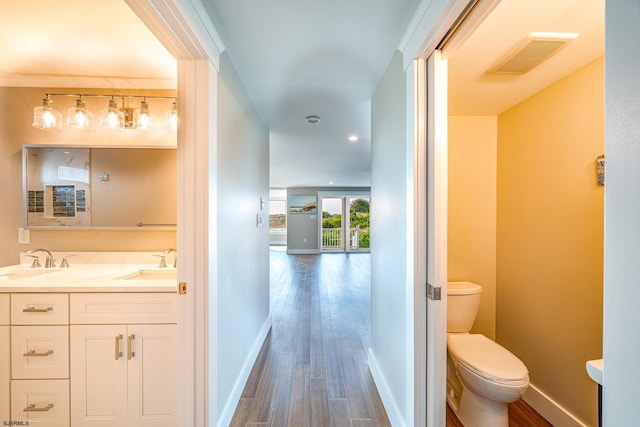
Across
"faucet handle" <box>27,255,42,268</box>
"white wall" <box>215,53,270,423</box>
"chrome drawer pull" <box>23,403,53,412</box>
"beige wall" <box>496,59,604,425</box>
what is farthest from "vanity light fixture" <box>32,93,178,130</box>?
"beige wall" <box>496,59,604,425</box>

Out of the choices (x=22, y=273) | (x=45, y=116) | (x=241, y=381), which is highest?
(x=45, y=116)

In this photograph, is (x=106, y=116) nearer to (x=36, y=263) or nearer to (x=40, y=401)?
(x=36, y=263)

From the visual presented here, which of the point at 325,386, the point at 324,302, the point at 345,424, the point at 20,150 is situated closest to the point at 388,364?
the point at 345,424

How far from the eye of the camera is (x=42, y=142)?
189 cm

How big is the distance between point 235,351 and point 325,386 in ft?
2.46

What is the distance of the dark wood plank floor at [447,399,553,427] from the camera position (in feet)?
5.39

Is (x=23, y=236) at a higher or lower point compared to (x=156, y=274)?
higher

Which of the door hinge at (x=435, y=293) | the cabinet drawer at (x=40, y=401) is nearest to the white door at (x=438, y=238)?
the door hinge at (x=435, y=293)

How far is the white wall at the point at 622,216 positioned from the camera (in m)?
0.45

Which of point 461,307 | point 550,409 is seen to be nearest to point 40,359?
point 461,307

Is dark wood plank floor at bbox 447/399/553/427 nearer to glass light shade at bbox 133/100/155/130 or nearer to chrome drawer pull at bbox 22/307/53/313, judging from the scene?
A: chrome drawer pull at bbox 22/307/53/313

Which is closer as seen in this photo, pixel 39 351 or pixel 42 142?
pixel 39 351

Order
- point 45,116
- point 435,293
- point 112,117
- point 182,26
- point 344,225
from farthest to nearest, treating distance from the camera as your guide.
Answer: point 344,225
point 112,117
point 45,116
point 435,293
point 182,26

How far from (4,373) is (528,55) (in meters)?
3.30
